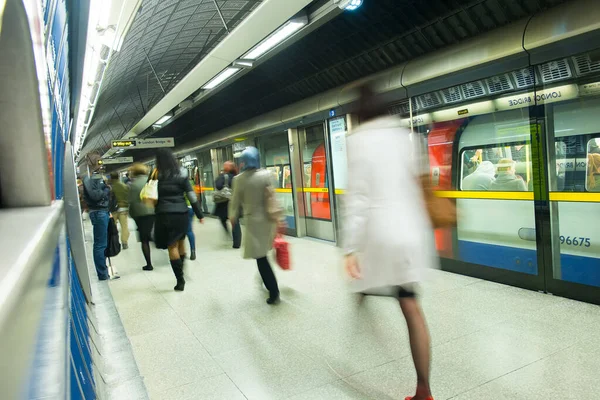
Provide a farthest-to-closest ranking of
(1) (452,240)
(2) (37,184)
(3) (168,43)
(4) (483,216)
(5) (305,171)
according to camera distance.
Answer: (3) (168,43), (5) (305,171), (1) (452,240), (4) (483,216), (2) (37,184)

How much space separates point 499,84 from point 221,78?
4.63 metres

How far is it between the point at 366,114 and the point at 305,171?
605 centimetres

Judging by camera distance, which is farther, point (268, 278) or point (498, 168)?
point (498, 168)

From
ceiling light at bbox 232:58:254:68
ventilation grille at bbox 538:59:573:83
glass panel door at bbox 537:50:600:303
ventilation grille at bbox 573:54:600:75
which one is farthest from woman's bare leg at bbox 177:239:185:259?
ventilation grille at bbox 573:54:600:75

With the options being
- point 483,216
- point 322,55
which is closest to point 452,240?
point 483,216

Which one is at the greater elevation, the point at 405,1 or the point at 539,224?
the point at 405,1

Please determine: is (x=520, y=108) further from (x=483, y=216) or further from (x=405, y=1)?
(x=405, y=1)

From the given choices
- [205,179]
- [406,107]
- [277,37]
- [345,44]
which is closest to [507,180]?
[406,107]

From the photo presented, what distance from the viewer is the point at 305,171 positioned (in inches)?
332

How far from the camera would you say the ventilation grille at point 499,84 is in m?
4.39

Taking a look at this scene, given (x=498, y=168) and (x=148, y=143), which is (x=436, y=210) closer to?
(x=498, y=168)

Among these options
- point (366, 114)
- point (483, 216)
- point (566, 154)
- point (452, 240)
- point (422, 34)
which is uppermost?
point (422, 34)

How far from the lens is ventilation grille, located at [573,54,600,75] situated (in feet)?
12.0

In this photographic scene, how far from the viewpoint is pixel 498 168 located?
15.5ft
